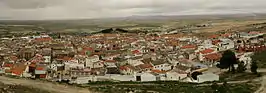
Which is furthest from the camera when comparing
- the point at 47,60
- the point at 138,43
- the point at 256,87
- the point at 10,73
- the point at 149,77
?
the point at 138,43

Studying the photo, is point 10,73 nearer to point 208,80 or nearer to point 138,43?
point 208,80

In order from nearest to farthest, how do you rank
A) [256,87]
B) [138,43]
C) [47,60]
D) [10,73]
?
1. [256,87]
2. [10,73]
3. [47,60]
4. [138,43]

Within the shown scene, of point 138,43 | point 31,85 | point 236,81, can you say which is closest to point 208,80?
point 236,81

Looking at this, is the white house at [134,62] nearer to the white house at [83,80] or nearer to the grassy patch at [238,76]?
the white house at [83,80]

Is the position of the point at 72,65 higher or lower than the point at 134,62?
higher

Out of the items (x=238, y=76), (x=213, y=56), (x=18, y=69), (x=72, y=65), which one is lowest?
(x=238, y=76)

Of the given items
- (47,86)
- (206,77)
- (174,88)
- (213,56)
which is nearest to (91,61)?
(47,86)

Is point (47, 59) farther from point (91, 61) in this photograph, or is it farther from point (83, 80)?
point (83, 80)

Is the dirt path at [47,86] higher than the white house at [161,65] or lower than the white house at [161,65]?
higher

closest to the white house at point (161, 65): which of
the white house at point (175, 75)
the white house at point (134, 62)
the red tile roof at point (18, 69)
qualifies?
the white house at point (134, 62)

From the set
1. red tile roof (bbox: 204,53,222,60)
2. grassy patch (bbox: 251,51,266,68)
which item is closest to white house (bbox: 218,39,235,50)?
red tile roof (bbox: 204,53,222,60)

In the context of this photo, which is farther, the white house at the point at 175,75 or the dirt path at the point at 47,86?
the white house at the point at 175,75
